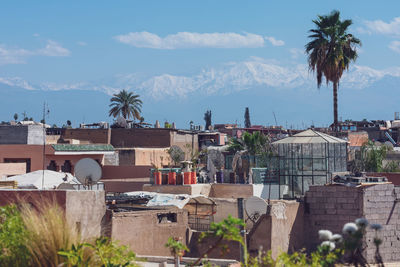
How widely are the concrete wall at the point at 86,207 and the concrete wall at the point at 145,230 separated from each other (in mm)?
681

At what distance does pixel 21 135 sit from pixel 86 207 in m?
20.4

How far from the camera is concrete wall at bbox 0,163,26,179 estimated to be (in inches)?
1182

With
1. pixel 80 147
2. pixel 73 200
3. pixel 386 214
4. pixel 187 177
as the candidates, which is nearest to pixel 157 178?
pixel 187 177

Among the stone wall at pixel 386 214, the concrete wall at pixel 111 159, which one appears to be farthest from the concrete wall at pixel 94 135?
the stone wall at pixel 386 214

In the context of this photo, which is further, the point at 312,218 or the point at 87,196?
the point at 312,218

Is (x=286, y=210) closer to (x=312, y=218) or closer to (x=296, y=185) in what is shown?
(x=312, y=218)

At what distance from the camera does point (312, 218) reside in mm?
22750

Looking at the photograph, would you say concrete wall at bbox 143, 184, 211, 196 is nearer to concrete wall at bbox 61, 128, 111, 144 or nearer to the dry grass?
concrete wall at bbox 61, 128, 111, 144

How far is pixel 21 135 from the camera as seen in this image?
36594 mm

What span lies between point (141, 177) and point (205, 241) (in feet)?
45.3

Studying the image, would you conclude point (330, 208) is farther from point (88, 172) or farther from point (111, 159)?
point (111, 159)

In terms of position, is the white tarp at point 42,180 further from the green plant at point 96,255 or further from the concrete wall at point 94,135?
the concrete wall at point 94,135

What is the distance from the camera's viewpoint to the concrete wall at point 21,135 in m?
36.4

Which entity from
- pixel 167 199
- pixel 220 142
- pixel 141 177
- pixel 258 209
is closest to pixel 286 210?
pixel 258 209
